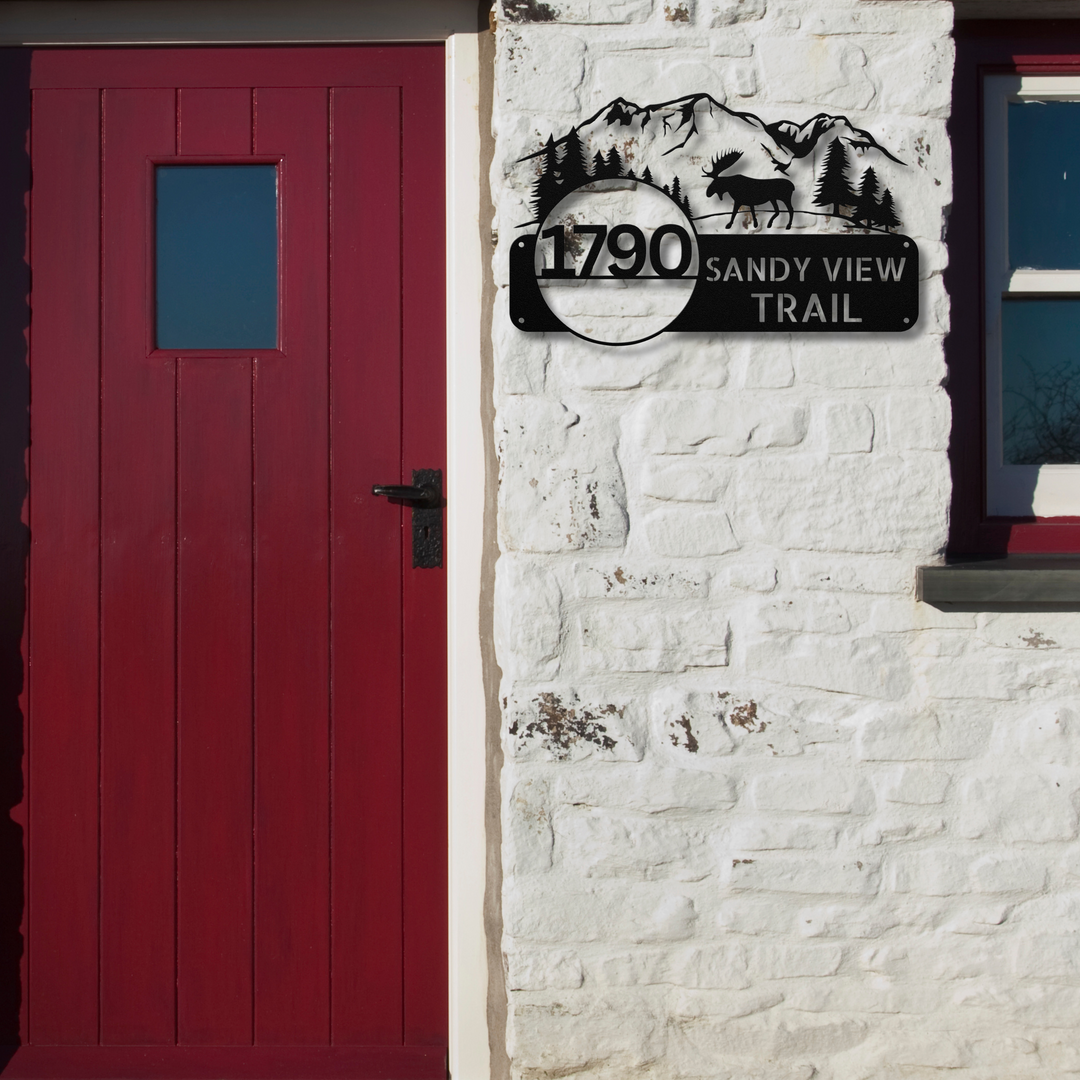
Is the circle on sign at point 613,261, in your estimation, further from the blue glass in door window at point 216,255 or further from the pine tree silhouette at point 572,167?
the blue glass in door window at point 216,255

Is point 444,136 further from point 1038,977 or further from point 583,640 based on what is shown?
point 1038,977

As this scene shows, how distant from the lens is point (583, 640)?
2.06 metres

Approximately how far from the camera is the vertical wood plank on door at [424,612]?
2336 millimetres

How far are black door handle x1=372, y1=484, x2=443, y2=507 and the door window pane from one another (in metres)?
1.39

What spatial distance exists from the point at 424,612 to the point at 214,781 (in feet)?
2.08

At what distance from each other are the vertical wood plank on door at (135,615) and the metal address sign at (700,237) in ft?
3.11

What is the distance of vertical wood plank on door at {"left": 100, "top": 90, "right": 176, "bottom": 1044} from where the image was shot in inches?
91.3

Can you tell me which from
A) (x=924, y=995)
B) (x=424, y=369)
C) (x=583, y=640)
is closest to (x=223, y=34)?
(x=424, y=369)

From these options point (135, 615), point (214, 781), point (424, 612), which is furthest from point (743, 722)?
point (135, 615)

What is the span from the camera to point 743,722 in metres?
2.07

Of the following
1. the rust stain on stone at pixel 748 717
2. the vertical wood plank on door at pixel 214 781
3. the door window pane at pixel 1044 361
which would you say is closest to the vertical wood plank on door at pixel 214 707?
the vertical wood plank on door at pixel 214 781

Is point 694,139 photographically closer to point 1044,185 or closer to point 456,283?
point 456,283

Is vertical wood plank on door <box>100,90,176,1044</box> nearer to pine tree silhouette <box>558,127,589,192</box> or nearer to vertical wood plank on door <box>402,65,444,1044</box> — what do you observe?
vertical wood plank on door <box>402,65,444,1044</box>

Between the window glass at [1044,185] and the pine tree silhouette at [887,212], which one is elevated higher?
the window glass at [1044,185]
